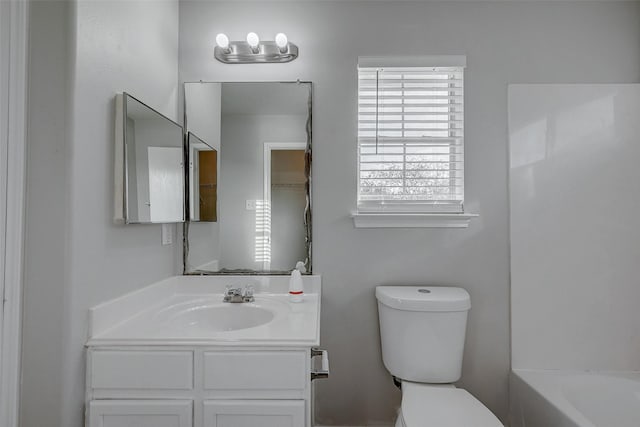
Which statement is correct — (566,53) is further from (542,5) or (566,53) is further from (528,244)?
(528,244)

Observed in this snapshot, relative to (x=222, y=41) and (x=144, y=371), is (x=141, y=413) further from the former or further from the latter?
(x=222, y=41)

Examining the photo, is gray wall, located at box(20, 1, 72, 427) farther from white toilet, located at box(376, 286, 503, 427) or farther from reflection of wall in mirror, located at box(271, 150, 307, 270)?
white toilet, located at box(376, 286, 503, 427)

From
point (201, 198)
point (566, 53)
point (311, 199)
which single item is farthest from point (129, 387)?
point (566, 53)

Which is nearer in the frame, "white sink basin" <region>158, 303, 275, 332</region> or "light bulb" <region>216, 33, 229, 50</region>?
"white sink basin" <region>158, 303, 275, 332</region>

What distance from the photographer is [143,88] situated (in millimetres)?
1402

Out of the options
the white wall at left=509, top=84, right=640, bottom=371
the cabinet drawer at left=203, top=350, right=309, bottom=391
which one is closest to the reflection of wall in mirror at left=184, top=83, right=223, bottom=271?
the cabinet drawer at left=203, top=350, right=309, bottom=391

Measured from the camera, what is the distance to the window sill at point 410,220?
5.49 ft

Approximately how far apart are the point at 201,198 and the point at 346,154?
0.79 m

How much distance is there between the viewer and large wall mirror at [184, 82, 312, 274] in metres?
1.70

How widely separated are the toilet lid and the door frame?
4.20ft

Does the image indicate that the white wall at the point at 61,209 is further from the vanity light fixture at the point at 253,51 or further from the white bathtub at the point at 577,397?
the white bathtub at the point at 577,397

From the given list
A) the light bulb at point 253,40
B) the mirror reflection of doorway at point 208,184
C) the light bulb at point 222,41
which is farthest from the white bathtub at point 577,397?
the light bulb at point 222,41

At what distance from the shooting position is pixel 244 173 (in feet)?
5.60

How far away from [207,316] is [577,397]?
175 cm
